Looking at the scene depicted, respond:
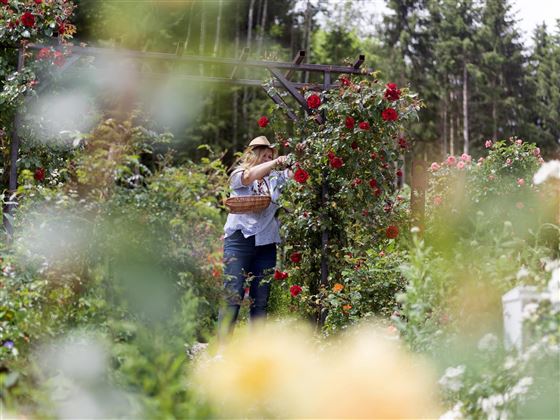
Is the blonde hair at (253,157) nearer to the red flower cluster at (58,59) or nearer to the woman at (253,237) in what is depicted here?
the woman at (253,237)

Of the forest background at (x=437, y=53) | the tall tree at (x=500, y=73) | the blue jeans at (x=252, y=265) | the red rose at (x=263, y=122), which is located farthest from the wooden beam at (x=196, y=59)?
the tall tree at (x=500, y=73)

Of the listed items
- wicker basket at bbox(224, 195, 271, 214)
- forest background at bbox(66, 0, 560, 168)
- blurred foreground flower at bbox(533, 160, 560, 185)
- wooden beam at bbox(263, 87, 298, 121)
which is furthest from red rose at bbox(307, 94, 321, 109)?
forest background at bbox(66, 0, 560, 168)

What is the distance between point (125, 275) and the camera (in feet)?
9.14

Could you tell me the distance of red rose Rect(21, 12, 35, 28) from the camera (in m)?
5.68

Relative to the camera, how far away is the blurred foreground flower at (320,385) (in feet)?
8.38

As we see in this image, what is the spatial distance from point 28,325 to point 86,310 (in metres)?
0.20

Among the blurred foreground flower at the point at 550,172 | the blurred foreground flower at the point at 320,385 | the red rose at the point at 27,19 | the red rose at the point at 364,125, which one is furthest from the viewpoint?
the red rose at the point at 27,19

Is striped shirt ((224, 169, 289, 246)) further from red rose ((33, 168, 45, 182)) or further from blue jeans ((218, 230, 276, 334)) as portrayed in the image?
red rose ((33, 168, 45, 182))

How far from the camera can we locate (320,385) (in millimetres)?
2701

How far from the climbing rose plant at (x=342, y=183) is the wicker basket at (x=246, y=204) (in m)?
0.65

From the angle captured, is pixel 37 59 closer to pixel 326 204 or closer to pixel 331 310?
pixel 326 204

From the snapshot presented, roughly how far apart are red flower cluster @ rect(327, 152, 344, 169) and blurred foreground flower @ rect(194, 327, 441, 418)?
6.53 ft

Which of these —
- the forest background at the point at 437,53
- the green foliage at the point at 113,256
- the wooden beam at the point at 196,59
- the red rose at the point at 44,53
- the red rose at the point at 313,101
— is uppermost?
the forest background at the point at 437,53

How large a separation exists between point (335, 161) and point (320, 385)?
96.6 inches
